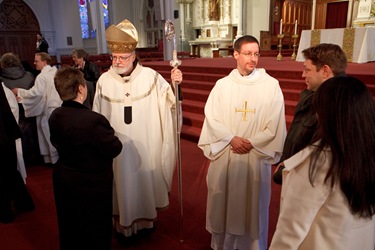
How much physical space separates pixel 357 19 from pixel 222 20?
19.1 ft

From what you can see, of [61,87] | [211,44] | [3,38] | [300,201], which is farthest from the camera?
[3,38]

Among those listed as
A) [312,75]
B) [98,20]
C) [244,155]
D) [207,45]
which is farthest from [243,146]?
[98,20]

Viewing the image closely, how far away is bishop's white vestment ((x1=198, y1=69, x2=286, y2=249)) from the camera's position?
232 cm

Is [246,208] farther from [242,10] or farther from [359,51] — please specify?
[242,10]

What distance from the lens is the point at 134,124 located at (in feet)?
8.52

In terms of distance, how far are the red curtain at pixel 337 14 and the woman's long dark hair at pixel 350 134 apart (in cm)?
1456

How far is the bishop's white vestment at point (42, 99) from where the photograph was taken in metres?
4.41

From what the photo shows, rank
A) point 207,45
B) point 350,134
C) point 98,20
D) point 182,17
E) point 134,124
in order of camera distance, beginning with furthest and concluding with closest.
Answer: point 182,17, point 207,45, point 98,20, point 134,124, point 350,134

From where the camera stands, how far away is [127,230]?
2.75m

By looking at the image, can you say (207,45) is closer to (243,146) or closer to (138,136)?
(138,136)

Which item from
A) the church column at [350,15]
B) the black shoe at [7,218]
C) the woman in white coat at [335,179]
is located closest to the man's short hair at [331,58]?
the woman in white coat at [335,179]

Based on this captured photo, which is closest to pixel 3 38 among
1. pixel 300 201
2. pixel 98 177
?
pixel 98 177

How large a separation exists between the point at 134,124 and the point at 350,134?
1.80 meters

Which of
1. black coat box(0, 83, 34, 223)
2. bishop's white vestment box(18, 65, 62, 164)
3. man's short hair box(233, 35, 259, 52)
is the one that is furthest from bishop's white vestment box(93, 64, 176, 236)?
bishop's white vestment box(18, 65, 62, 164)
